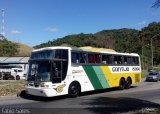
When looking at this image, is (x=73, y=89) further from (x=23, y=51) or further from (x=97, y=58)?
(x=23, y=51)

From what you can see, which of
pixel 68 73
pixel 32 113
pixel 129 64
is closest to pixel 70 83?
pixel 68 73

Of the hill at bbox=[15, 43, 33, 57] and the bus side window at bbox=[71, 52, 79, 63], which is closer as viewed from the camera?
the bus side window at bbox=[71, 52, 79, 63]

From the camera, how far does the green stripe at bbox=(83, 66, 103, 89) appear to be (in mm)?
22294

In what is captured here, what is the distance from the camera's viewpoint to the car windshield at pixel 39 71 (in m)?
19.0

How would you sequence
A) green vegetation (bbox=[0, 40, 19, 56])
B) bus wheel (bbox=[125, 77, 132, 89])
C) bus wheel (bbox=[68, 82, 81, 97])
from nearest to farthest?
1. bus wheel (bbox=[68, 82, 81, 97])
2. bus wheel (bbox=[125, 77, 132, 89])
3. green vegetation (bbox=[0, 40, 19, 56])

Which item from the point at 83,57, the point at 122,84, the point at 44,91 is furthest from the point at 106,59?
the point at 44,91

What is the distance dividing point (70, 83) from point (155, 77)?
2419cm

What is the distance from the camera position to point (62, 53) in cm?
2006

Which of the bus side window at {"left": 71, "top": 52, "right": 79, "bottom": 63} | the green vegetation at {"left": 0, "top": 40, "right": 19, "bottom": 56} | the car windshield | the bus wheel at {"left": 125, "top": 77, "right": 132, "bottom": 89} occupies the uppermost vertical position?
the green vegetation at {"left": 0, "top": 40, "right": 19, "bottom": 56}

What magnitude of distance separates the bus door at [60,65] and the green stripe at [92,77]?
233cm

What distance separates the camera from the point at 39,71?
19266mm

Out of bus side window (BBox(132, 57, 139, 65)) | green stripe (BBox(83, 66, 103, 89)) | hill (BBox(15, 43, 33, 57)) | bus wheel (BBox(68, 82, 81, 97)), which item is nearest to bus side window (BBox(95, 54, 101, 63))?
green stripe (BBox(83, 66, 103, 89))

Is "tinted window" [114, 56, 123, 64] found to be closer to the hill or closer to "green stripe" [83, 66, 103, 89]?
"green stripe" [83, 66, 103, 89]

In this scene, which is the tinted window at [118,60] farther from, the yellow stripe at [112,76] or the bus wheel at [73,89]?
the bus wheel at [73,89]
